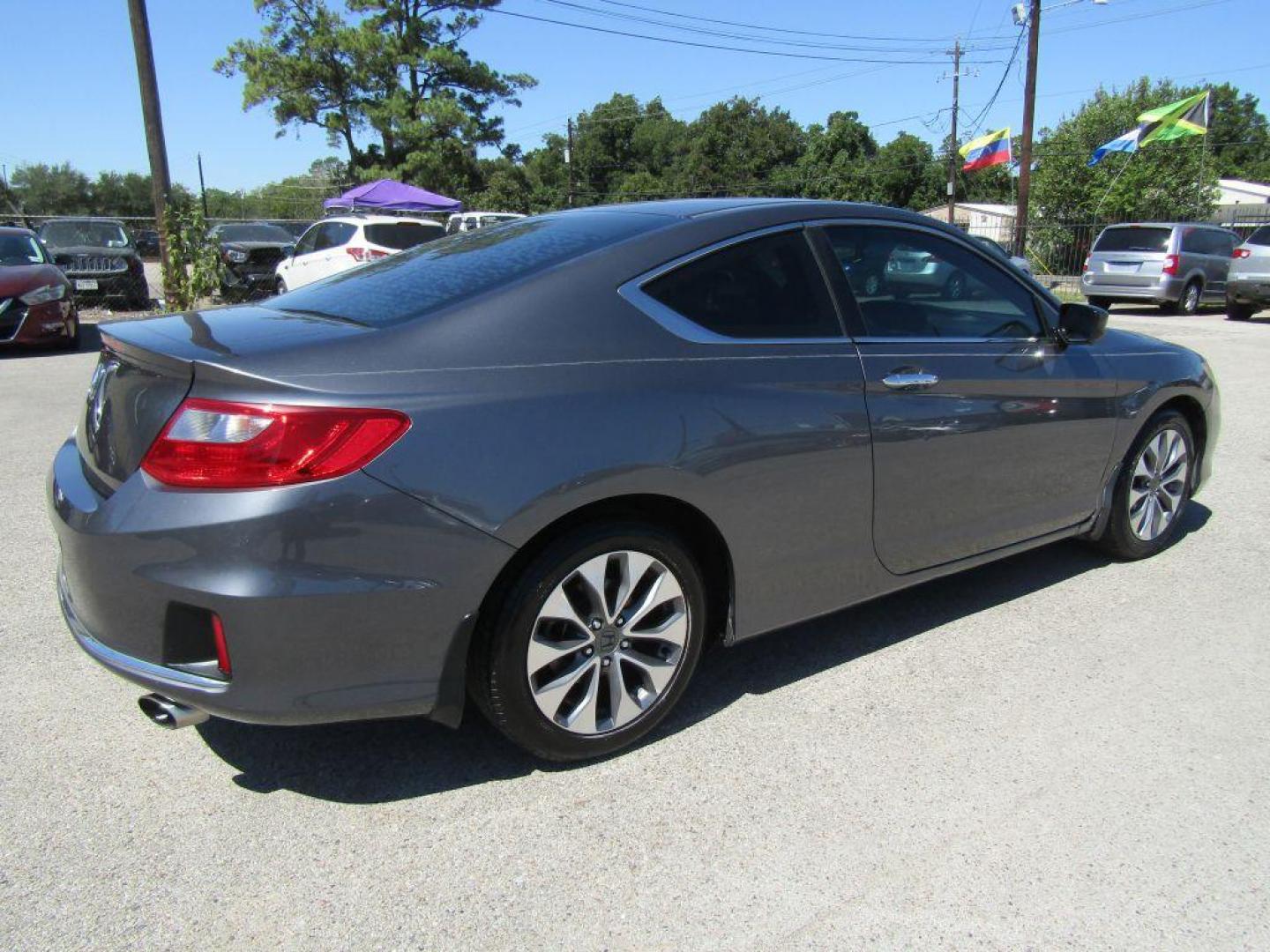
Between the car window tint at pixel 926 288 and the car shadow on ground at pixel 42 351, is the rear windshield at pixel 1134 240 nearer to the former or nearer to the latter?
the car window tint at pixel 926 288

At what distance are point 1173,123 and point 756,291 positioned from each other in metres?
24.2

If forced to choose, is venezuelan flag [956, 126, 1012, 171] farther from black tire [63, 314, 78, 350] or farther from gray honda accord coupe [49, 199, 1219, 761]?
gray honda accord coupe [49, 199, 1219, 761]

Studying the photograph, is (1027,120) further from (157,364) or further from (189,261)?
(157,364)

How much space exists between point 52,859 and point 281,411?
4.07 ft

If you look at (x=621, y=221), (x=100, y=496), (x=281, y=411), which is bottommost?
(x=100, y=496)

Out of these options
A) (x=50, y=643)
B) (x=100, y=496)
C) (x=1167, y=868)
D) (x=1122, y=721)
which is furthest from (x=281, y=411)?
(x=1122, y=721)

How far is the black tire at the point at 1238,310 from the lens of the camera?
16.9m

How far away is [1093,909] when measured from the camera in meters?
2.21

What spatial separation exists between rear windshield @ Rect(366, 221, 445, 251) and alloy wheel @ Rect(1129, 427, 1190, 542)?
42.2ft

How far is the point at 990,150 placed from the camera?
86.2 ft

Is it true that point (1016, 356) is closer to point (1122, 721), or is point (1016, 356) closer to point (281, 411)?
point (1122, 721)

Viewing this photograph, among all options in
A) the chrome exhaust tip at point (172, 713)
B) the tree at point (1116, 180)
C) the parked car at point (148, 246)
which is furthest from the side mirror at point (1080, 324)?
the tree at point (1116, 180)

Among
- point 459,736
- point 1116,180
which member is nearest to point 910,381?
point 459,736

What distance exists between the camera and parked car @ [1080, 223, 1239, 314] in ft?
57.3
